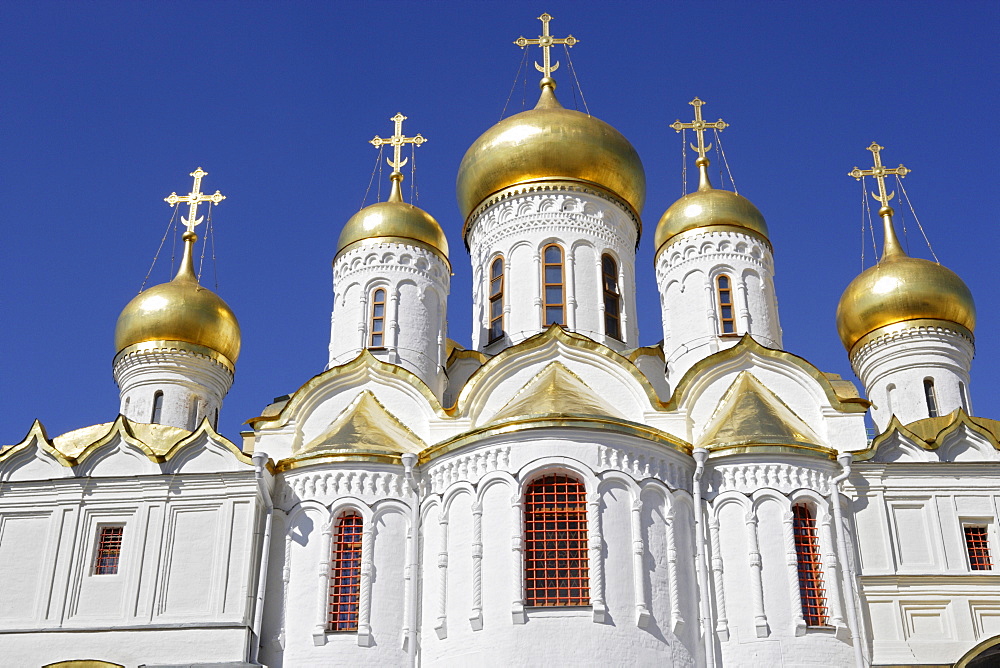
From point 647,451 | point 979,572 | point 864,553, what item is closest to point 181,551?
point 647,451

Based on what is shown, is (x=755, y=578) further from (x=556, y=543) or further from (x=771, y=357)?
(x=771, y=357)

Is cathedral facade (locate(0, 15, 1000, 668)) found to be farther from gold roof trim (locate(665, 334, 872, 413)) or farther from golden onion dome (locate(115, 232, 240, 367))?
golden onion dome (locate(115, 232, 240, 367))

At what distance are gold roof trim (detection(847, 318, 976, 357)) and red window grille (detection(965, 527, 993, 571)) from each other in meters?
4.76

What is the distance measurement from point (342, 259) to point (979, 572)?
10.1 meters

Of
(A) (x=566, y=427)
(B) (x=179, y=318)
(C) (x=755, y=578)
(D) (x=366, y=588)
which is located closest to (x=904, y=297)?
(C) (x=755, y=578)

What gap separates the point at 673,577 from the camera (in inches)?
531

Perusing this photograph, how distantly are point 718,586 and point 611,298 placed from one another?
19.1 ft

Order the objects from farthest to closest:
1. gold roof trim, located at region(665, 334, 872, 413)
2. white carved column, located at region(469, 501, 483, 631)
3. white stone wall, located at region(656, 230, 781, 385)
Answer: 1. white stone wall, located at region(656, 230, 781, 385)
2. gold roof trim, located at region(665, 334, 872, 413)
3. white carved column, located at region(469, 501, 483, 631)

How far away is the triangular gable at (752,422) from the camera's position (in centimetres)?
1440

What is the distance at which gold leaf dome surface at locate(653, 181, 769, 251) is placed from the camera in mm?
18328

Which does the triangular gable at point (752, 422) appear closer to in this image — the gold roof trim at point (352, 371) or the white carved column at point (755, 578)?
the white carved column at point (755, 578)

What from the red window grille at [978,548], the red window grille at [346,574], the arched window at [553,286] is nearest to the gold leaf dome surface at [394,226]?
the arched window at [553,286]

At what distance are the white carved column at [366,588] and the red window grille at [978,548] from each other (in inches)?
284

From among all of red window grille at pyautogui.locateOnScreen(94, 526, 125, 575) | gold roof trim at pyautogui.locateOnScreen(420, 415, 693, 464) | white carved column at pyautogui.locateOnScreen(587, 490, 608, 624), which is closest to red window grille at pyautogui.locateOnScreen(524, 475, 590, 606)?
white carved column at pyautogui.locateOnScreen(587, 490, 608, 624)
